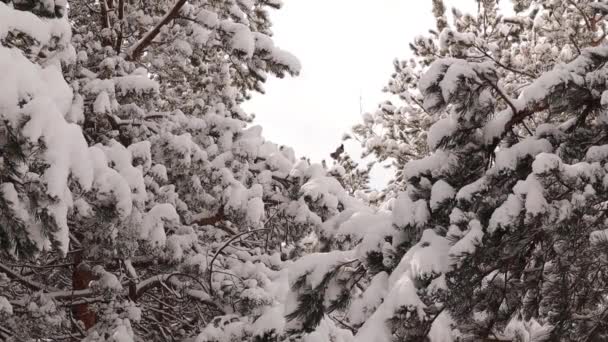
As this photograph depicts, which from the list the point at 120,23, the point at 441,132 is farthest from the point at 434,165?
the point at 120,23

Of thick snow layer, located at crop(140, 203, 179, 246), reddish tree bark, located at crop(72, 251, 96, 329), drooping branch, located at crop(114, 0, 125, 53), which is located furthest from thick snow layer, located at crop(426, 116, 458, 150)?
drooping branch, located at crop(114, 0, 125, 53)

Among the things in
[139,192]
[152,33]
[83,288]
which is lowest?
[83,288]

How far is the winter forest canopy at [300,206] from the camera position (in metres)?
2.21

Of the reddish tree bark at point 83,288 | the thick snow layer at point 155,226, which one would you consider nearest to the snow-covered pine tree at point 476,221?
the thick snow layer at point 155,226

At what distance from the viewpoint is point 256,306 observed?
4.31 metres

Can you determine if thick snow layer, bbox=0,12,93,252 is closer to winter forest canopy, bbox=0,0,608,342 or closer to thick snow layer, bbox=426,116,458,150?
winter forest canopy, bbox=0,0,608,342

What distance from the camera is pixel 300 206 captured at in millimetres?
4789

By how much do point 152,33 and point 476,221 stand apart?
15.9 feet

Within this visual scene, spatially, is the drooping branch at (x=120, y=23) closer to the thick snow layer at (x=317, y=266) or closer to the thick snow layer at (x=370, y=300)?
the thick snow layer at (x=317, y=266)

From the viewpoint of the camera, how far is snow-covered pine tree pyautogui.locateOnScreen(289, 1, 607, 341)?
6.84 feet

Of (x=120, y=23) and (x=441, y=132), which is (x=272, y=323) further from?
(x=120, y=23)

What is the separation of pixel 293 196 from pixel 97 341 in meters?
2.12

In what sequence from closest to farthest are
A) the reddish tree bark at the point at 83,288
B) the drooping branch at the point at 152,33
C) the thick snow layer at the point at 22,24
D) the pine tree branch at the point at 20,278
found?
the thick snow layer at the point at 22,24 → the pine tree branch at the point at 20,278 → the reddish tree bark at the point at 83,288 → the drooping branch at the point at 152,33

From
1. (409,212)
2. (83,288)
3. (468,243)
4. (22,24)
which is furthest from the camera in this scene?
(83,288)
